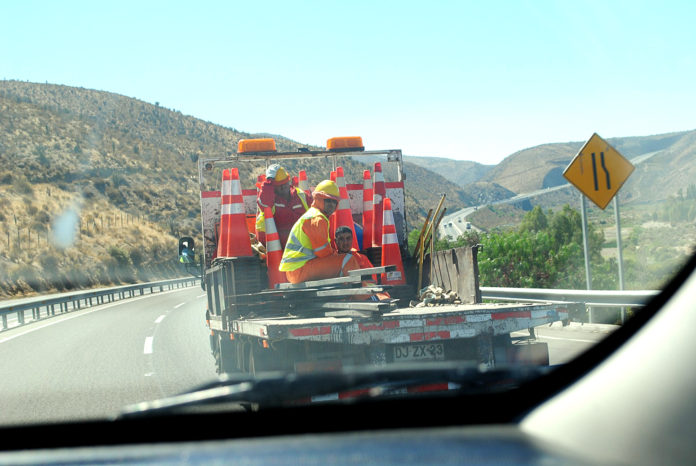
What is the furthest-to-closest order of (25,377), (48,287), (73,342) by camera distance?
(48,287), (73,342), (25,377)

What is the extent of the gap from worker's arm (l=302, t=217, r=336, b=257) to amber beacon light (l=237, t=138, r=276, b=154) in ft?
9.13

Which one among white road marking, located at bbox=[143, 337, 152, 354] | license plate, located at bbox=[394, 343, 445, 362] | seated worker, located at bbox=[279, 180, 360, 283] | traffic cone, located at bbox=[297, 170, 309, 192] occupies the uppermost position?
traffic cone, located at bbox=[297, 170, 309, 192]

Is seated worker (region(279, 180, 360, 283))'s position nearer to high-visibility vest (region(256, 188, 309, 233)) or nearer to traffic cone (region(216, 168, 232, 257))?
traffic cone (region(216, 168, 232, 257))

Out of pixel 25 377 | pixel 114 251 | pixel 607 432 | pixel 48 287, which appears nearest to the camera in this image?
pixel 607 432

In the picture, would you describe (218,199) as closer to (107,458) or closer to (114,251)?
(107,458)

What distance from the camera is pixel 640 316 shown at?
294cm

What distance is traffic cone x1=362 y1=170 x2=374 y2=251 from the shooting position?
916 centimetres

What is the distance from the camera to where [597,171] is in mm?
11797

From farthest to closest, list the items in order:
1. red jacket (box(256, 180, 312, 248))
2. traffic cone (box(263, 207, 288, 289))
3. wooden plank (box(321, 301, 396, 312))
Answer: red jacket (box(256, 180, 312, 248)), traffic cone (box(263, 207, 288, 289)), wooden plank (box(321, 301, 396, 312))

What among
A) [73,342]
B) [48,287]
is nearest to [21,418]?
[73,342]

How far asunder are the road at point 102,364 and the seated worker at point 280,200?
219 centimetres

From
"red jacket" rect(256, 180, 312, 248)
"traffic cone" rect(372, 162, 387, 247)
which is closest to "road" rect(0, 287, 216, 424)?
"red jacket" rect(256, 180, 312, 248)

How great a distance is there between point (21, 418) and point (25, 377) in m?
3.12

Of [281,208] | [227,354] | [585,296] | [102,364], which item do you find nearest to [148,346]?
[102,364]
